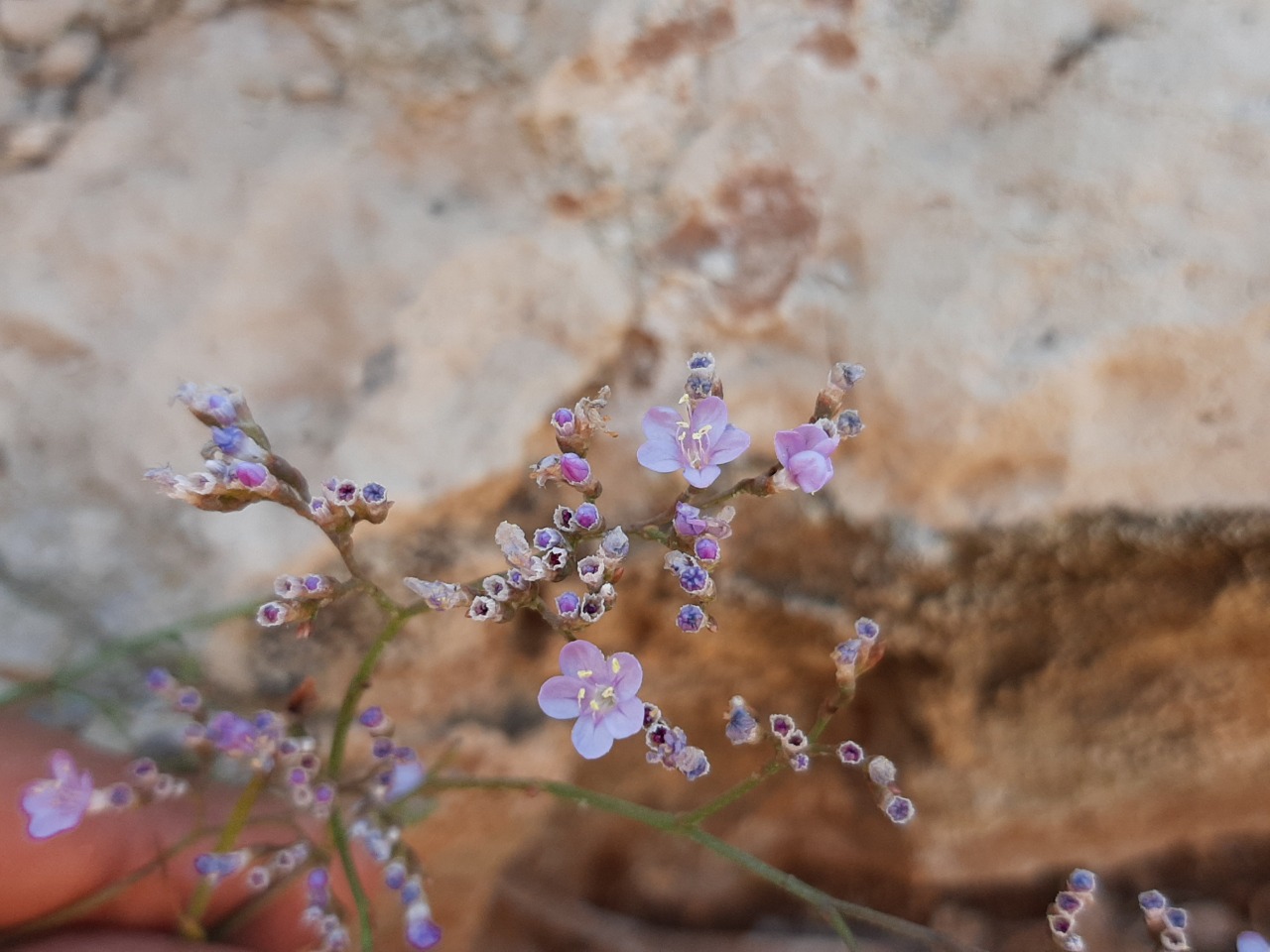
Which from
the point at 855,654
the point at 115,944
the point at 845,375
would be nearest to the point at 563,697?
the point at 855,654

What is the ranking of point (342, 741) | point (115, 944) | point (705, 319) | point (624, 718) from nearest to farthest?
point (624, 718), point (342, 741), point (115, 944), point (705, 319)

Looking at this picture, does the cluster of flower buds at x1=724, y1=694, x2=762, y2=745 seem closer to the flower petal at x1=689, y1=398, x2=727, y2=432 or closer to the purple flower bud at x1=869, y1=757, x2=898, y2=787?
the purple flower bud at x1=869, y1=757, x2=898, y2=787

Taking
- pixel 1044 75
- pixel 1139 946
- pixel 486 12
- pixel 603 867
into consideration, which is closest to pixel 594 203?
pixel 486 12

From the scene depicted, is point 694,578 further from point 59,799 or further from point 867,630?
point 59,799

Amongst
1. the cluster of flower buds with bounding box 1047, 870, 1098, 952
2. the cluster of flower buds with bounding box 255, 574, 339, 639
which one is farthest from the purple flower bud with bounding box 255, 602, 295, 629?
the cluster of flower buds with bounding box 1047, 870, 1098, 952

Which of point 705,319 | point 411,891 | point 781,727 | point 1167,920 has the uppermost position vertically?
point 705,319

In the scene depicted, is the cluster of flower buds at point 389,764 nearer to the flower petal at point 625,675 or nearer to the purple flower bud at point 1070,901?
the flower petal at point 625,675
